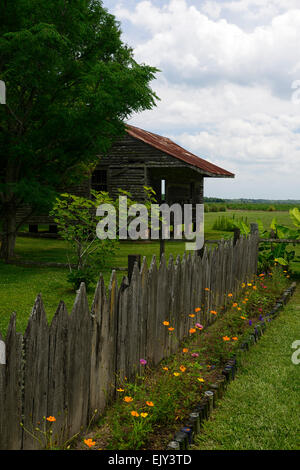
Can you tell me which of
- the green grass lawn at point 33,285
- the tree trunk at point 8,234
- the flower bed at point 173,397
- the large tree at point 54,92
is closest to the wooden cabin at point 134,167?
the green grass lawn at point 33,285

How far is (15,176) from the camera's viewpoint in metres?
14.6

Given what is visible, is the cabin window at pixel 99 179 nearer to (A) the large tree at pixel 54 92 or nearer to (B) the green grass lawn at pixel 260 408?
(A) the large tree at pixel 54 92

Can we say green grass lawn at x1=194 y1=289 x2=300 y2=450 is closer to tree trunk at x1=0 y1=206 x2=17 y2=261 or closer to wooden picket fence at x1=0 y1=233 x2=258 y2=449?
wooden picket fence at x1=0 y1=233 x2=258 y2=449

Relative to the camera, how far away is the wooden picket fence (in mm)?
2877

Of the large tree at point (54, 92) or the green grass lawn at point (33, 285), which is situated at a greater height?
the large tree at point (54, 92)

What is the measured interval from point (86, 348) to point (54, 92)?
11427mm

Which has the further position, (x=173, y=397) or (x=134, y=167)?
(x=134, y=167)

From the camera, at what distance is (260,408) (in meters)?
4.31

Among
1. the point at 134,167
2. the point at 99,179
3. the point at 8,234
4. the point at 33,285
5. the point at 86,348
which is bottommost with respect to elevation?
the point at 33,285

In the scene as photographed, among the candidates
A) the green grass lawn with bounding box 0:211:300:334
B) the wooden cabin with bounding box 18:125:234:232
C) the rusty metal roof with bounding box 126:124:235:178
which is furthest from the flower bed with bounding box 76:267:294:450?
the wooden cabin with bounding box 18:125:234:232

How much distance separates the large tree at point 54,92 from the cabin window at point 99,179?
291 inches

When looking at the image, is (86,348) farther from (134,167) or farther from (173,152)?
(173,152)

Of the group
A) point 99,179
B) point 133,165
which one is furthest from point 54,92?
point 99,179

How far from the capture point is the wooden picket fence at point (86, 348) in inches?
113
